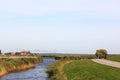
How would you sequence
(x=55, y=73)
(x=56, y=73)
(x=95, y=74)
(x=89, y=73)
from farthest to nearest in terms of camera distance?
(x=55, y=73)
(x=56, y=73)
(x=89, y=73)
(x=95, y=74)

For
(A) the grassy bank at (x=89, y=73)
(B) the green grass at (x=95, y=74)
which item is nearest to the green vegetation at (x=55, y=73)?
(A) the grassy bank at (x=89, y=73)

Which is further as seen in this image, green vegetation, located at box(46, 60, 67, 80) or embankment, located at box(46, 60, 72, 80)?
green vegetation, located at box(46, 60, 67, 80)

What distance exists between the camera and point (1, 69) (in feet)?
197

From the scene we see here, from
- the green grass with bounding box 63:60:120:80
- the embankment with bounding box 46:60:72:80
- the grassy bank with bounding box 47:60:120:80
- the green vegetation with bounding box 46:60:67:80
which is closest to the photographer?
the green grass with bounding box 63:60:120:80

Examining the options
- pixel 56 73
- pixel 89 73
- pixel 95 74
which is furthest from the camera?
pixel 56 73

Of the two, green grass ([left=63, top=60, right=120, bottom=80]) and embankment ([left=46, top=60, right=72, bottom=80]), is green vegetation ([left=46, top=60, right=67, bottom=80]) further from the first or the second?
green grass ([left=63, top=60, right=120, bottom=80])

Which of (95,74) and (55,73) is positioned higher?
(95,74)

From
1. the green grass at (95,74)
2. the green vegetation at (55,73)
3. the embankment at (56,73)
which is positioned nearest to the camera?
the green grass at (95,74)

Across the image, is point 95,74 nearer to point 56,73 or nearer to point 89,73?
point 89,73

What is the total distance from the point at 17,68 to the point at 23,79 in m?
23.1

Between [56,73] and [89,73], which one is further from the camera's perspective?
[56,73]

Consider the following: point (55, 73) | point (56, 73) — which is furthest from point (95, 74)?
point (55, 73)

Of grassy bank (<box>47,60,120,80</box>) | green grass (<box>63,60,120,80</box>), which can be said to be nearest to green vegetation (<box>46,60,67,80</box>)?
grassy bank (<box>47,60,120,80</box>)

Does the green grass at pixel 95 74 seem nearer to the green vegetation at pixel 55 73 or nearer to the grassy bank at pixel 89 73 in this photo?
the grassy bank at pixel 89 73
